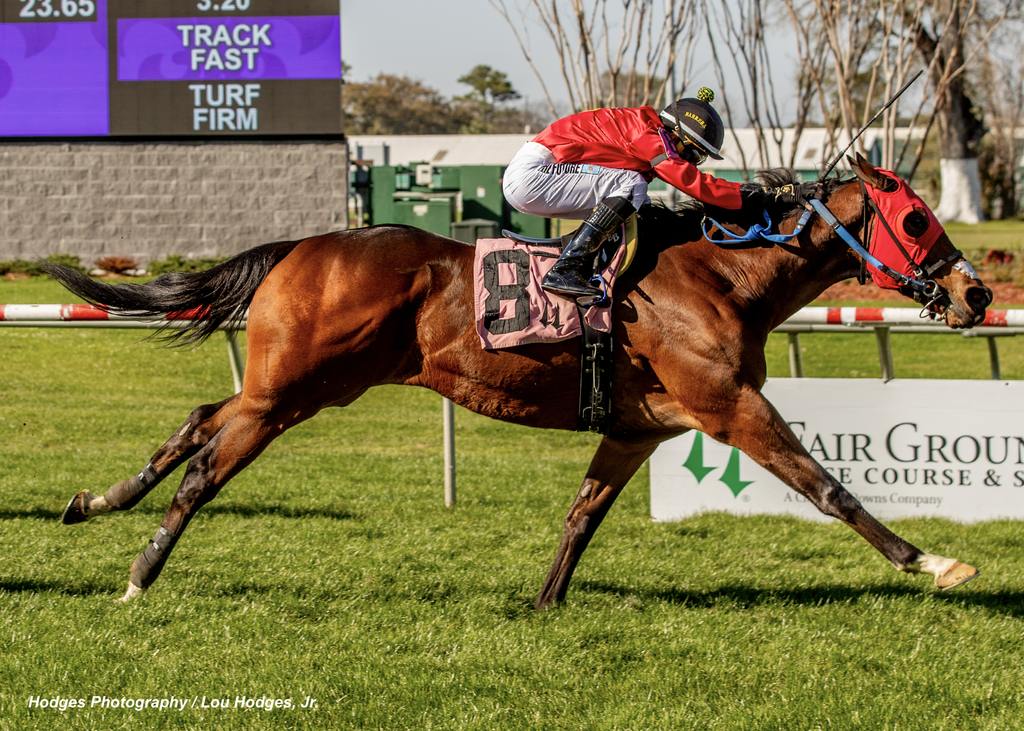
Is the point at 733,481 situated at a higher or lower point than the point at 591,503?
lower

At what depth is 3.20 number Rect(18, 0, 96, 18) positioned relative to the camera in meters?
16.4

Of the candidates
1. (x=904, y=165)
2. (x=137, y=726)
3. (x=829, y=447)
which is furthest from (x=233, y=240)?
(x=904, y=165)

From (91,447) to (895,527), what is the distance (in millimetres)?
5586

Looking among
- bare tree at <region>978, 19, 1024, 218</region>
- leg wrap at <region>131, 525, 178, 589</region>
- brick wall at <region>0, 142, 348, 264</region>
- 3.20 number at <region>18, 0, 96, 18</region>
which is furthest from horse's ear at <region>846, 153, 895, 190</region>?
bare tree at <region>978, 19, 1024, 218</region>

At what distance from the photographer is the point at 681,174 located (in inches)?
187

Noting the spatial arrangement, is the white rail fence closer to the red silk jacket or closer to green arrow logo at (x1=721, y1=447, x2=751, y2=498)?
green arrow logo at (x1=721, y1=447, x2=751, y2=498)

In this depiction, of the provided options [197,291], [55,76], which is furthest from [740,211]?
[55,76]

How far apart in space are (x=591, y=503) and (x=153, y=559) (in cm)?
→ 178

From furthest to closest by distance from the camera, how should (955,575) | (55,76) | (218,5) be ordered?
(55,76) < (218,5) < (955,575)

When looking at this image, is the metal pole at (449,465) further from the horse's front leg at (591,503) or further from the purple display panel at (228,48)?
the purple display panel at (228,48)

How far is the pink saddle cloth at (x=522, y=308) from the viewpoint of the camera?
481 centimetres

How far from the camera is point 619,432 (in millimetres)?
5137

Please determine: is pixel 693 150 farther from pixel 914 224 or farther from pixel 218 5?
pixel 218 5

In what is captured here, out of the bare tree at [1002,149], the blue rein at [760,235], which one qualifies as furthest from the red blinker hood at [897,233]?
the bare tree at [1002,149]
